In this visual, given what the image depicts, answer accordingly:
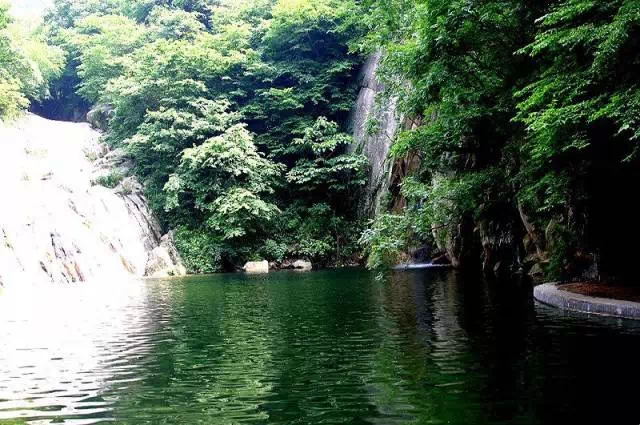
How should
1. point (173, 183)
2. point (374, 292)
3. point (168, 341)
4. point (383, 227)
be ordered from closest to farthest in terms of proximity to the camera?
1. point (168, 341)
2. point (383, 227)
3. point (374, 292)
4. point (173, 183)

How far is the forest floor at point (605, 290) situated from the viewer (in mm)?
10436

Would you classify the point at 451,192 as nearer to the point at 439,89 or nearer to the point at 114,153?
the point at 439,89

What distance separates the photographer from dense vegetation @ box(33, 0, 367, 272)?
33.4 m

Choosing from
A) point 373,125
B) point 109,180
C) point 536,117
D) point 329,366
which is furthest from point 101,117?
point 329,366

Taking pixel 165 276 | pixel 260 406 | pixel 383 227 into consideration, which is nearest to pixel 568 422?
pixel 260 406

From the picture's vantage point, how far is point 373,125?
1930 cm

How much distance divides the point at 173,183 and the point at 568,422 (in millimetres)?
31109

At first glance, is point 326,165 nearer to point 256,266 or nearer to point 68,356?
point 256,266

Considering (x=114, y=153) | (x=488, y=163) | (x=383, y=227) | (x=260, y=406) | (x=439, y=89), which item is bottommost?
(x=260, y=406)

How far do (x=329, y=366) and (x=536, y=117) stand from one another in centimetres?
535

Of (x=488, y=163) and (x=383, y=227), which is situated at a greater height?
(x=488, y=163)

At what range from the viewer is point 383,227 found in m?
14.1

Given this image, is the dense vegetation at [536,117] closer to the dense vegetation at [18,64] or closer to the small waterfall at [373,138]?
the small waterfall at [373,138]

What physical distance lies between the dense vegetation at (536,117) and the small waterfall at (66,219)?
1767 centimetres
